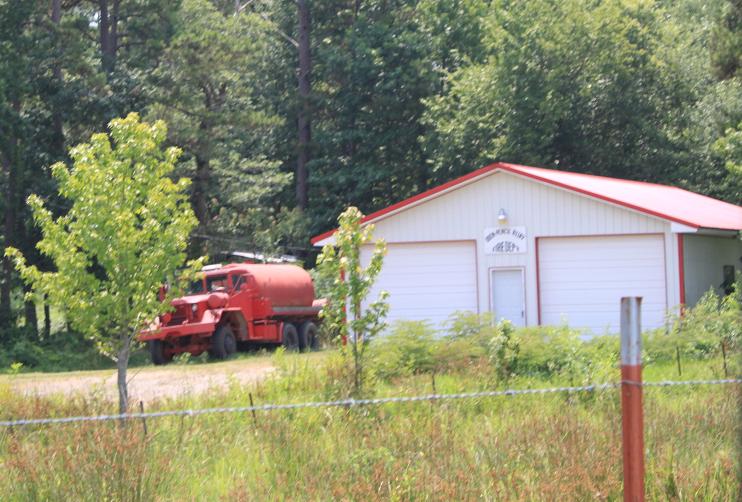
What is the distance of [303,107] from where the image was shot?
4734cm

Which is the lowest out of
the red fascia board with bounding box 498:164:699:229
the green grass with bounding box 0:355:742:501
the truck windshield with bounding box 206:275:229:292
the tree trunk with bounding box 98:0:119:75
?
the green grass with bounding box 0:355:742:501

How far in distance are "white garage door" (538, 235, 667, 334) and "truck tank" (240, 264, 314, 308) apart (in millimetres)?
8031

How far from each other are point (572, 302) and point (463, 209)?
321cm

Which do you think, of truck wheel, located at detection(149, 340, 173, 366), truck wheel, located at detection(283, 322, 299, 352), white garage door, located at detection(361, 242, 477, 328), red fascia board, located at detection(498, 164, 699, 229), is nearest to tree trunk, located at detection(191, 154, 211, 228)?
truck wheel, located at detection(283, 322, 299, 352)

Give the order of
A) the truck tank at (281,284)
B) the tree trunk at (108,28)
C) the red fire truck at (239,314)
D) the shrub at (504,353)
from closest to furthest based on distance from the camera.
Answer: the shrub at (504,353), the red fire truck at (239,314), the truck tank at (281,284), the tree trunk at (108,28)

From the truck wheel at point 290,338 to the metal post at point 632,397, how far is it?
78.7 feet

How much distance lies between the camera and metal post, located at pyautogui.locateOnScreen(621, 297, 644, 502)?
247 inches

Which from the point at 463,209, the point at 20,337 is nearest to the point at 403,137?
the point at 20,337

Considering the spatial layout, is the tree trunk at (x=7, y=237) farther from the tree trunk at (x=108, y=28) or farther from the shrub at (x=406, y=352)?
the shrub at (x=406, y=352)

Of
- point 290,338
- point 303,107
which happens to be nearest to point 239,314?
point 290,338

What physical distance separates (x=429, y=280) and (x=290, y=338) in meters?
6.36

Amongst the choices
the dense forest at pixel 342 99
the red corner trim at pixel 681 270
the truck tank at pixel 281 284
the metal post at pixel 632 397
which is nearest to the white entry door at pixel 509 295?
the red corner trim at pixel 681 270

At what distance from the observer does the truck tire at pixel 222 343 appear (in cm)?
2706

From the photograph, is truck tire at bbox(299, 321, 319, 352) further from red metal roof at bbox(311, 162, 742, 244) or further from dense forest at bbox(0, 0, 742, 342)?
dense forest at bbox(0, 0, 742, 342)
